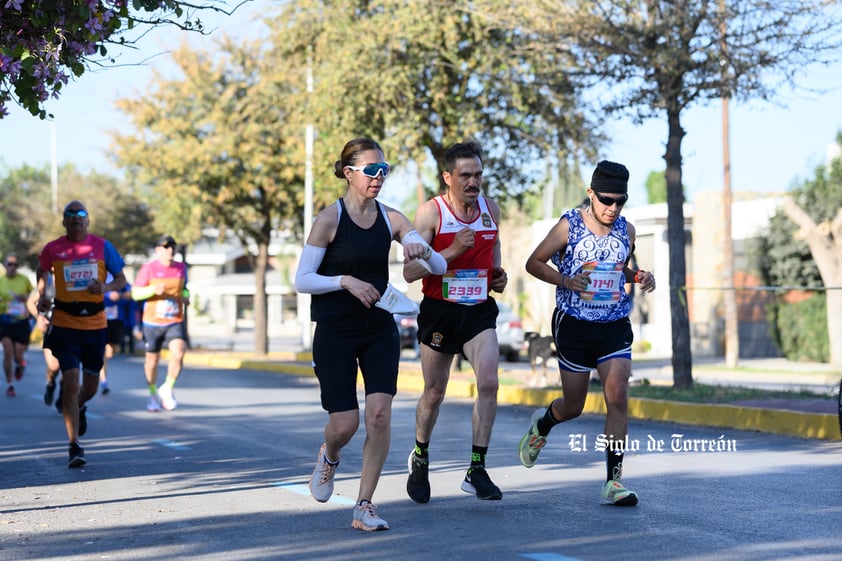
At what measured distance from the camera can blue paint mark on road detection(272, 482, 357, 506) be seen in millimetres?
8016

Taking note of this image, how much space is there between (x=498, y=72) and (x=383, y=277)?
46.4 feet

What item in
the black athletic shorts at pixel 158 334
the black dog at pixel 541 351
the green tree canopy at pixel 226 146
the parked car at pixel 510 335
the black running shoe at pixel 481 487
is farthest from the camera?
the parked car at pixel 510 335

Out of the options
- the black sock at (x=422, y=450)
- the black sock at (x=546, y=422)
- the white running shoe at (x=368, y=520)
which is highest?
the black sock at (x=546, y=422)

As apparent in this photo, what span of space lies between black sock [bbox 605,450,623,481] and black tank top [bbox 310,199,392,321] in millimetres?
1818

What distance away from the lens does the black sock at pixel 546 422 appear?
8416 mm

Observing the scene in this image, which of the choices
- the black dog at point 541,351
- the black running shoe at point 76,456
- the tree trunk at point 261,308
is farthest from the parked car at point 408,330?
the black running shoe at point 76,456

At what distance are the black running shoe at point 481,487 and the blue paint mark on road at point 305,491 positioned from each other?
705 millimetres

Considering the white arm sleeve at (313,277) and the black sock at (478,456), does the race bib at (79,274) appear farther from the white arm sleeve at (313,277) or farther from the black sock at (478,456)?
the white arm sleeve at (313,277)

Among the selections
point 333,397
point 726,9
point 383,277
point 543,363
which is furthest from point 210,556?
point 543,363

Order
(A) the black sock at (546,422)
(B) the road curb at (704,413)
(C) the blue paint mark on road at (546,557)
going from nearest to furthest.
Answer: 1. (C) the blue paint mark on road at (546,557)
2. (A) the black sock at (546,422)
3. (B) the road curb at (704,413)

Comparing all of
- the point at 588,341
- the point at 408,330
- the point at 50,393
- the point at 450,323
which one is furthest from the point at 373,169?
the point at 408,330

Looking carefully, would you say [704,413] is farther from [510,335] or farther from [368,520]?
[510,335]

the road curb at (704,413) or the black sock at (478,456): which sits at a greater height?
the black sock at (478,456)

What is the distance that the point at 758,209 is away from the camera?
119 ft
